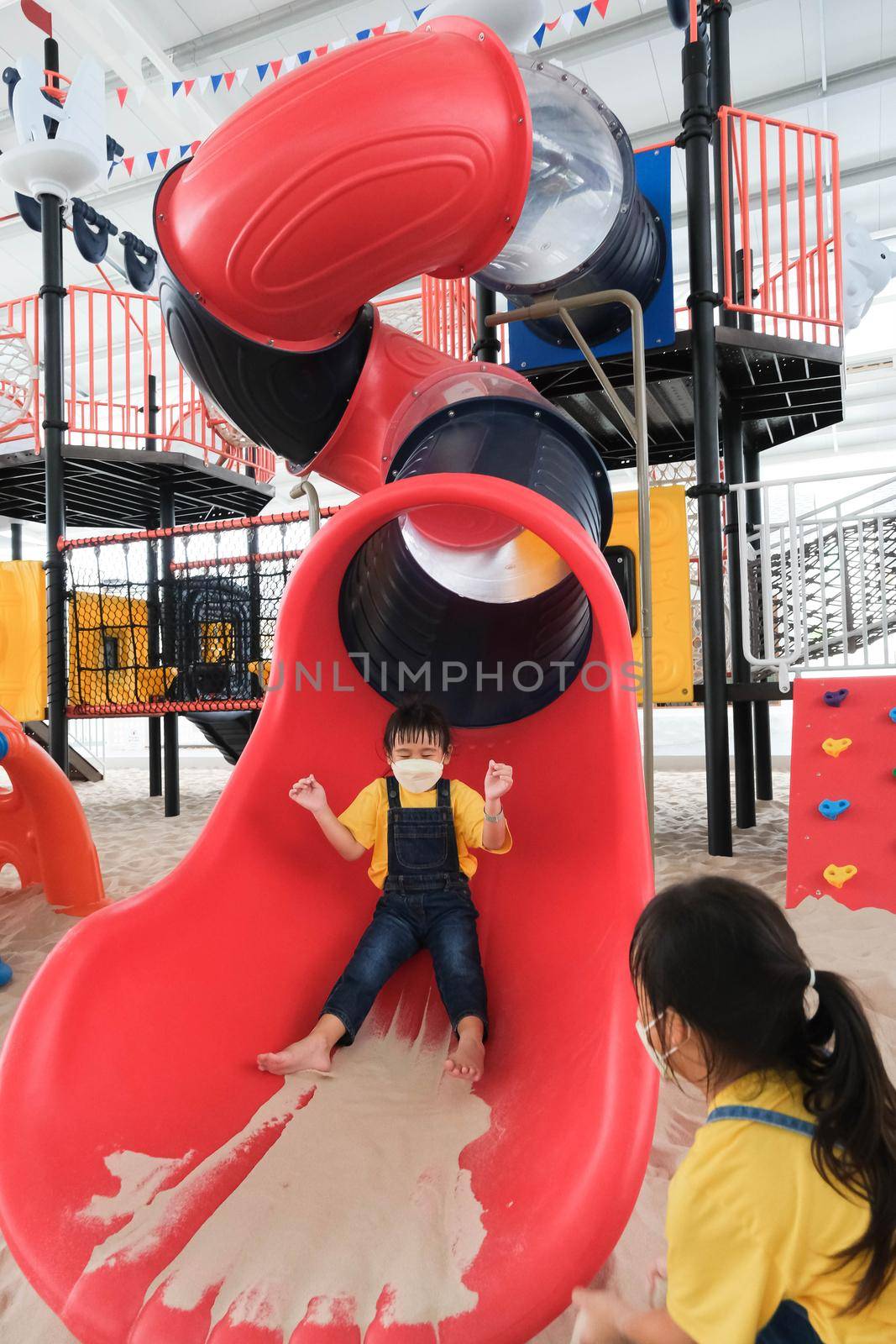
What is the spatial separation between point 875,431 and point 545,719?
10.1 m

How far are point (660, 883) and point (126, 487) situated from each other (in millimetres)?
4482

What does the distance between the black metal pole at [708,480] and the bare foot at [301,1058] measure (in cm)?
209

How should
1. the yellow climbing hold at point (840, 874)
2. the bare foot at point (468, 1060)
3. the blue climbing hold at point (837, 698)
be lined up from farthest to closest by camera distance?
the blue climbing hold at point (837, 698) < the yellow climbing hold at point (840, 874) < the bare foot at point (468, 1060)

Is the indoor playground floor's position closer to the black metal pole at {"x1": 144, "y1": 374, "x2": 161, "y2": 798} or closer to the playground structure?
the playground structure

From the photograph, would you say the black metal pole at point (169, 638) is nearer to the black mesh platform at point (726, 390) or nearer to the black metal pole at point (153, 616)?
the black metal pole at point (153, 616)

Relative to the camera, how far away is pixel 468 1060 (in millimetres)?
1438

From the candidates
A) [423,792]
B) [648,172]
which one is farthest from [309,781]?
[648,172]

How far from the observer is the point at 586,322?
3160mm

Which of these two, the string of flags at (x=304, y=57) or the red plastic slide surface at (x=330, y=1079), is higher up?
the string of flags at (x=304, y=57)

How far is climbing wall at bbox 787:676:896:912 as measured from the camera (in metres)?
2.49

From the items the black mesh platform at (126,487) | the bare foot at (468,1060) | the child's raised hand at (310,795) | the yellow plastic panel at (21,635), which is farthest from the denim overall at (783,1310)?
the yellow plastic panel at (21,635)

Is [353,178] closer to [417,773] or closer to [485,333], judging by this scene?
[417,773]

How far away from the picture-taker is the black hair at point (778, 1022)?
2.34 feet

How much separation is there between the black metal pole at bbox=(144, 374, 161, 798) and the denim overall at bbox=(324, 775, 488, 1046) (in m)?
3.30
